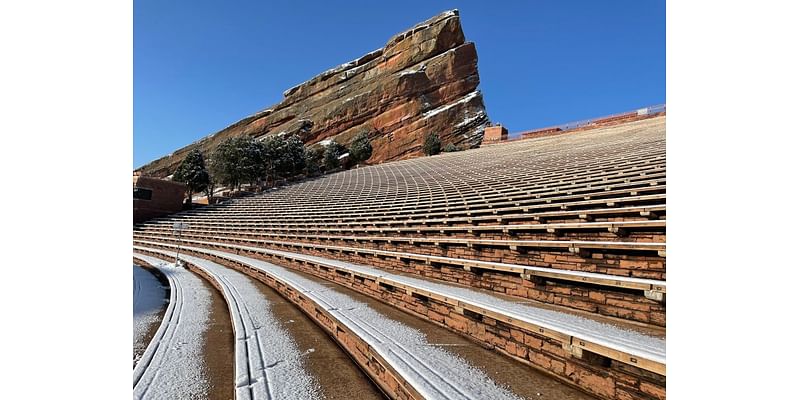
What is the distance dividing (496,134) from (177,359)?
112ft

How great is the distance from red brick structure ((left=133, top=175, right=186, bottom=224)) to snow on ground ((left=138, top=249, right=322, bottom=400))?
62.8 ft

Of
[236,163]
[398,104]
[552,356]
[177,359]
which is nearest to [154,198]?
[236,163]

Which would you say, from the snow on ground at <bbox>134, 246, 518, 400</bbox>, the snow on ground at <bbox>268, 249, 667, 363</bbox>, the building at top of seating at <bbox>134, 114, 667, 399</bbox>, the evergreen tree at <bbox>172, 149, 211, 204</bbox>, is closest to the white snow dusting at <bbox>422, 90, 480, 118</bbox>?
the evergreen tree at <bbox>172, 149, 211, 204</bbox>

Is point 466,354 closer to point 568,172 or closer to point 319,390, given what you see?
point 319,390

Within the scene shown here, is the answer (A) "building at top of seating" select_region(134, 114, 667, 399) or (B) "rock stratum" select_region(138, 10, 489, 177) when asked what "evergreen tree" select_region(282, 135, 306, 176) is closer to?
(B) "rock stratum" select_region(138, 10, 489, 177)

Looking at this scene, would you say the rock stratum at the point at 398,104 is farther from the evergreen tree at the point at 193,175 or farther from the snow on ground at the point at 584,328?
the snow on ground at the point at 584,328

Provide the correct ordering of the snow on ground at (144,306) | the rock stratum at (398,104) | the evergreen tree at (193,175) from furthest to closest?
the rock stratum at (398,104), the evergreen tree at (193,175), the snow on ground at (144,306)

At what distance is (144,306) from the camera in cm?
554

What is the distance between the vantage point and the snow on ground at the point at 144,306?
3796mm

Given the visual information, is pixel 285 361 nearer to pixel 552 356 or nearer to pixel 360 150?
pixel 552 356

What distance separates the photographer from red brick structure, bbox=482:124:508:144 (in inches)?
1303

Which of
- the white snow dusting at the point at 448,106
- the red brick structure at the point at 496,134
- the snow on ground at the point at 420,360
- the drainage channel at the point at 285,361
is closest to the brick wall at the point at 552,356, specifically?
the snow on ground at the point at 420,360

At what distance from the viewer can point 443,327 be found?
3207mm

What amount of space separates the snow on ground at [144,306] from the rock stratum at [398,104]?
128 ft
